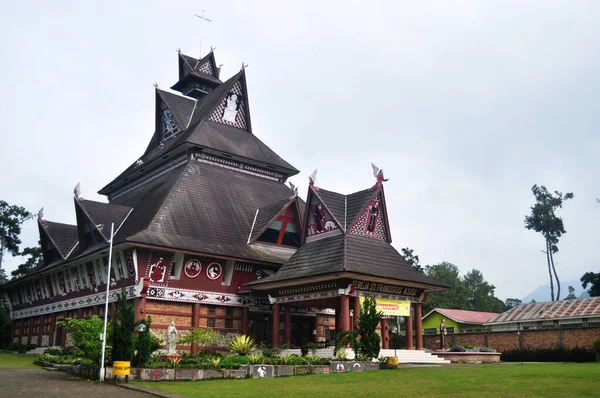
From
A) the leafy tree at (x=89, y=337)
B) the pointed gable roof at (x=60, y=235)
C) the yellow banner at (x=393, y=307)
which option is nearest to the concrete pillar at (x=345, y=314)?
the yellow banner at (x=393, y=307)

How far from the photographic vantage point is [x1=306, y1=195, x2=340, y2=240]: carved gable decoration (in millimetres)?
27442

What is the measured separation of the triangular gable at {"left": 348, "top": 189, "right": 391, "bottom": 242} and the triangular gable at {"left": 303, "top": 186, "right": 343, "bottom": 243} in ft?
3.39

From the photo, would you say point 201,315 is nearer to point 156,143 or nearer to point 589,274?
A: point 156,143

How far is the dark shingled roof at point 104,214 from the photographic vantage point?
29.5 meters

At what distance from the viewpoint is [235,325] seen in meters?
28.6

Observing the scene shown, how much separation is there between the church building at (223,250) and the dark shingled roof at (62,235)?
11 centimetres

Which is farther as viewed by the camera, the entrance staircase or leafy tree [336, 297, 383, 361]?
the entrance staircase

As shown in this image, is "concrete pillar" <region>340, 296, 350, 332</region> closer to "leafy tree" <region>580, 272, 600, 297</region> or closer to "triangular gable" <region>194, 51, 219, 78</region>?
"triangular gable" <region>194, 51, 219, 78</region>

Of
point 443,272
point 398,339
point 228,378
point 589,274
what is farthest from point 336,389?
point 443,272

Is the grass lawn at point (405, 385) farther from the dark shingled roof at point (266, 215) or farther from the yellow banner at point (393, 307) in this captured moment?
the dark shingled roof at point (266, 215)

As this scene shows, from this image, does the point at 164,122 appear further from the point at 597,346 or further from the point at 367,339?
the point at 597,346

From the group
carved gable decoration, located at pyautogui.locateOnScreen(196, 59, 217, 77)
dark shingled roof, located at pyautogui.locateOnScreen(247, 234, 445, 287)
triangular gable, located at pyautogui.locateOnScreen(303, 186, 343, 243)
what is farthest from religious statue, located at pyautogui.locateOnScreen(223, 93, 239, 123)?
dark shingled roof, located at pyautogui.locateOnScreen(247, 234, 445, 287)

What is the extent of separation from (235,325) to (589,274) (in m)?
32.5

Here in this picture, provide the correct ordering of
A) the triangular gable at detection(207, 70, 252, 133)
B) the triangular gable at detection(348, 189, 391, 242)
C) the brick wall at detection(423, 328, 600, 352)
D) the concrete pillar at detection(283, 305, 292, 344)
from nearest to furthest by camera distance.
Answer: the concrete pillar at detection(283, 305, 292, 344) < the triangular gable at detection(348, 189, 391, 242) < the brick wall at detection(423, 328, 600, 352) < the triangular gable at detection(207, 70, 252, 133)
